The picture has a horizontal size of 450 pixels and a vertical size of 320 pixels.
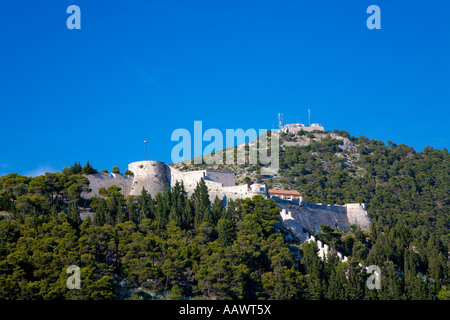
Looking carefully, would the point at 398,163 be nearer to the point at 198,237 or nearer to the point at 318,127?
the point at 318,127

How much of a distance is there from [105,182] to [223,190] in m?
12.9

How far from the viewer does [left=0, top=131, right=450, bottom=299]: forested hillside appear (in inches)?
1957

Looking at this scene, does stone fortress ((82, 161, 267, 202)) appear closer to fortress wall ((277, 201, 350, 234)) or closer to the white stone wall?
the white stone wall

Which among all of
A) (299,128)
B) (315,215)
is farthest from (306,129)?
(315,215)

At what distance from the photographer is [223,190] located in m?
69.4

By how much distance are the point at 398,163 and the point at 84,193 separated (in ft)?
218

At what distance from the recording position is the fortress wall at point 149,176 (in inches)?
2847

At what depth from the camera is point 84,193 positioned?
224ft

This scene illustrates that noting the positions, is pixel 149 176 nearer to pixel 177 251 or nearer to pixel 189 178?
pixel 189 178

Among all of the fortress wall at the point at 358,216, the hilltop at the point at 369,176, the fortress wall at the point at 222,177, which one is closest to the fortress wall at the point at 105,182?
the fortress wall at the point at 222,177

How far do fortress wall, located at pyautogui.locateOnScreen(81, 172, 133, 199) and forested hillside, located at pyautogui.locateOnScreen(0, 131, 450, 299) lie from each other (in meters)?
1.05

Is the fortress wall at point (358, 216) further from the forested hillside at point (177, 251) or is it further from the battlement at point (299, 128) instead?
the battlement at point (299, 128)
